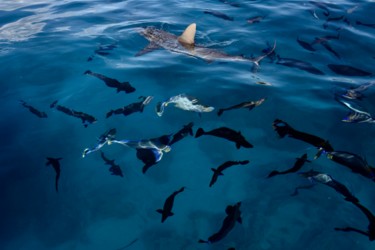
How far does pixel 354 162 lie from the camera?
398 centimetres

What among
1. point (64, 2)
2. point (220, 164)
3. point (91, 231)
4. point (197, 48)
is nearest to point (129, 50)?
point (197, 48)

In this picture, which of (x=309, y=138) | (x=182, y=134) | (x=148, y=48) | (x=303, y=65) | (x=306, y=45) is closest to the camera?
(x=309, y=138)

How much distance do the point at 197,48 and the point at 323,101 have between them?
3.76m

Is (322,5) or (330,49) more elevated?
(322,5)

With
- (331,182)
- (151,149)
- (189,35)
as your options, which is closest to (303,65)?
(189,35)

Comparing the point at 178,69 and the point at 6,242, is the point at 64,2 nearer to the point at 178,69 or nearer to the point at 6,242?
the point at 178,69

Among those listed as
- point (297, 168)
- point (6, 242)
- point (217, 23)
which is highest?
point (217, 23)

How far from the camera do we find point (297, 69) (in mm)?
6887

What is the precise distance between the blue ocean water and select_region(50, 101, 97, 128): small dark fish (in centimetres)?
11

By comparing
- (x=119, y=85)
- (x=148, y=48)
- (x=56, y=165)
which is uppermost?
(x=148, y=48)

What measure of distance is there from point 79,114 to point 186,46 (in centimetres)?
392

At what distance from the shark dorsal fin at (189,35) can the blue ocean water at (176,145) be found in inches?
26.2

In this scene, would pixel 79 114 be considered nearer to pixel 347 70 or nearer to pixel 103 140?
pixel 103 140

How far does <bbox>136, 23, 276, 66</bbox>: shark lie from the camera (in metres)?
7.38
